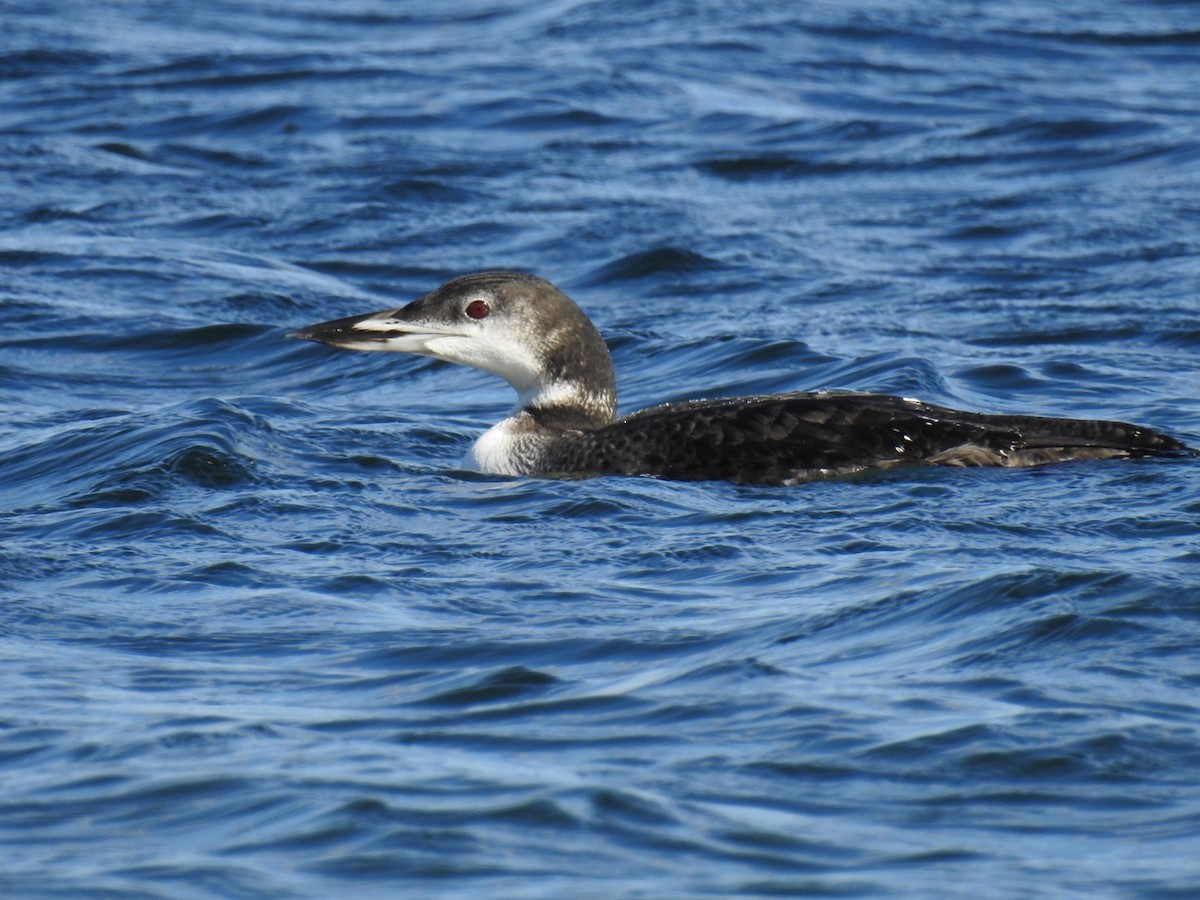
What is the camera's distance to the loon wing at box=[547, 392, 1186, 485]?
7.38m

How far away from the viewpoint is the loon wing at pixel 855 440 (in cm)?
738

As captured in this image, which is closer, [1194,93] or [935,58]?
[1194,93]

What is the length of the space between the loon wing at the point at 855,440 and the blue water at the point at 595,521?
0.11m

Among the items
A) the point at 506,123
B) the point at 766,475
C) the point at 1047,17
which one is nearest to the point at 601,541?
the point at 766,475

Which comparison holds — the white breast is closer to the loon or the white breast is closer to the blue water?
the loon

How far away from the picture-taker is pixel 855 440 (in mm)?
7383

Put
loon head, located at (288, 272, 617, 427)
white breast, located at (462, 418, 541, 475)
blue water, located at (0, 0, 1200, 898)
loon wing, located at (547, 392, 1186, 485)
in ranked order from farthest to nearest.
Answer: loon head, located at (288, 272, 617, 427), white breast, located at (462, 418, 541, 475), loon wing, located at (547, 392, 1186, 485), blue water, located at (0, 0, 1200, 898)

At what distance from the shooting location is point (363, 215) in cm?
1349

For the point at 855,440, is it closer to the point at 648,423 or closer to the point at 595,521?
the point at 648,423

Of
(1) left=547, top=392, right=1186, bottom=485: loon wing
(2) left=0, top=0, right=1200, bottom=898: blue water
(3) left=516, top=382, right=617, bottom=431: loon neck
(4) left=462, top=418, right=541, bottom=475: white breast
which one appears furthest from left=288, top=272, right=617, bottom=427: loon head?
(1) left=547, top=392, right=1186, bottom=485: loon wing

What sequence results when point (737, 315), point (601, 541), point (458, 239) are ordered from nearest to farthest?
point (601, 541), point (737, 315), point (458, 239)

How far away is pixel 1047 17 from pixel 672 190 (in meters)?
5.92

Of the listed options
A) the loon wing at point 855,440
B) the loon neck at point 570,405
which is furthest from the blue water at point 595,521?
the loon neck at point 570,405

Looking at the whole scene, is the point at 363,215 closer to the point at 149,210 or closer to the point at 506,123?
the point at 149,210
